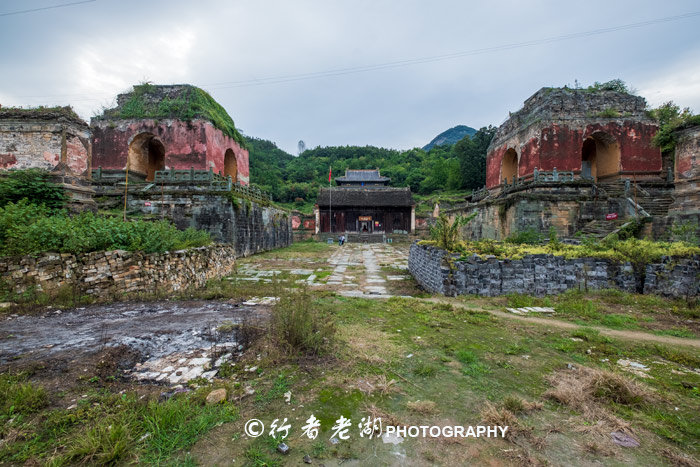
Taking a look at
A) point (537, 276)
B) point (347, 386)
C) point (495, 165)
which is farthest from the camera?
point (495, 165)

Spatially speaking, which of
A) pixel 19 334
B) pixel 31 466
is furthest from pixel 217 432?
pixel 19 334

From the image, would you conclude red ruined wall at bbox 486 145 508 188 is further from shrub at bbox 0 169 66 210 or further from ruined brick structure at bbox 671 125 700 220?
shrub at bbox 0 169 66 210

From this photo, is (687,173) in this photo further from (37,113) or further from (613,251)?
(37,113)

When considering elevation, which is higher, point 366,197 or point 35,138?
point 366,197

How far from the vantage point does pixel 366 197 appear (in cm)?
3328

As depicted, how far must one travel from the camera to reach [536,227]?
511 inches

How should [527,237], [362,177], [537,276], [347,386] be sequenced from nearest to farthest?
1. [347,386]
2. [537,276]
3. [527,237]
4. [362,177]

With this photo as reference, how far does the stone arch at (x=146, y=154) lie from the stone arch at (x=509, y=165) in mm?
20930

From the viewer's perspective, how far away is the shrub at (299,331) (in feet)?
11.0

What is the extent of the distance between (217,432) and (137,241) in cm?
569

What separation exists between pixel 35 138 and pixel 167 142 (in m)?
5.39

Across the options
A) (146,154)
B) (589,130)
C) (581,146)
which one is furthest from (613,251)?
(146,154)

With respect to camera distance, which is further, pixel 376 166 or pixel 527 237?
pixel 376 166

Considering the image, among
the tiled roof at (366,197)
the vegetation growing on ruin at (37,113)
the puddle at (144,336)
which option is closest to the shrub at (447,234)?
the puddle at (144,336)
